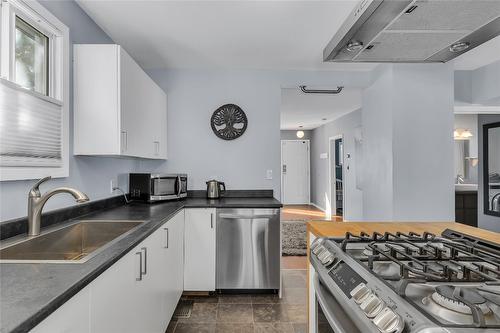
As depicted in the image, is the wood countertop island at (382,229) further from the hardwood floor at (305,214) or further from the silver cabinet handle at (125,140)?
the hardwood floor at (305,214)

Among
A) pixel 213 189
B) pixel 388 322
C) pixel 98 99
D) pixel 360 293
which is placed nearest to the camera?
pixel 388 322

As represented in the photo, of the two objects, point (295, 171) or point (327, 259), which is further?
point (295, 171)

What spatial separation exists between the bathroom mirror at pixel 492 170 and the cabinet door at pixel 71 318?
5391 mm

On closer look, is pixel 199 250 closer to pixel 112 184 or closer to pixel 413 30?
pixel 112 184

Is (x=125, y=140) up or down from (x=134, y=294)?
up

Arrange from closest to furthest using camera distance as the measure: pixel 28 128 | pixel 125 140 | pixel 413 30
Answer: pixel 413 30 < pixel 28 128 < pixel 125 140

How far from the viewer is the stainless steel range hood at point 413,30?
951mm

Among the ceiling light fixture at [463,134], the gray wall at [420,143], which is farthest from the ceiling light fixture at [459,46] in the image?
the ceiling light fixture at [463,134]

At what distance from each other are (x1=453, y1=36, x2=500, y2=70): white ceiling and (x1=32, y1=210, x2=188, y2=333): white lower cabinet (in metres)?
3.22

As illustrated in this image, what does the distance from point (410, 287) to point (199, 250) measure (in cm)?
224

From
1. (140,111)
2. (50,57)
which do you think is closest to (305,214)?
(140,111)

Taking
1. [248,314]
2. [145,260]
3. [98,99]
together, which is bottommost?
[248,314]

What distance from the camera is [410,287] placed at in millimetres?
823

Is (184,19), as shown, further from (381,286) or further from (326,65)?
(381,286)
